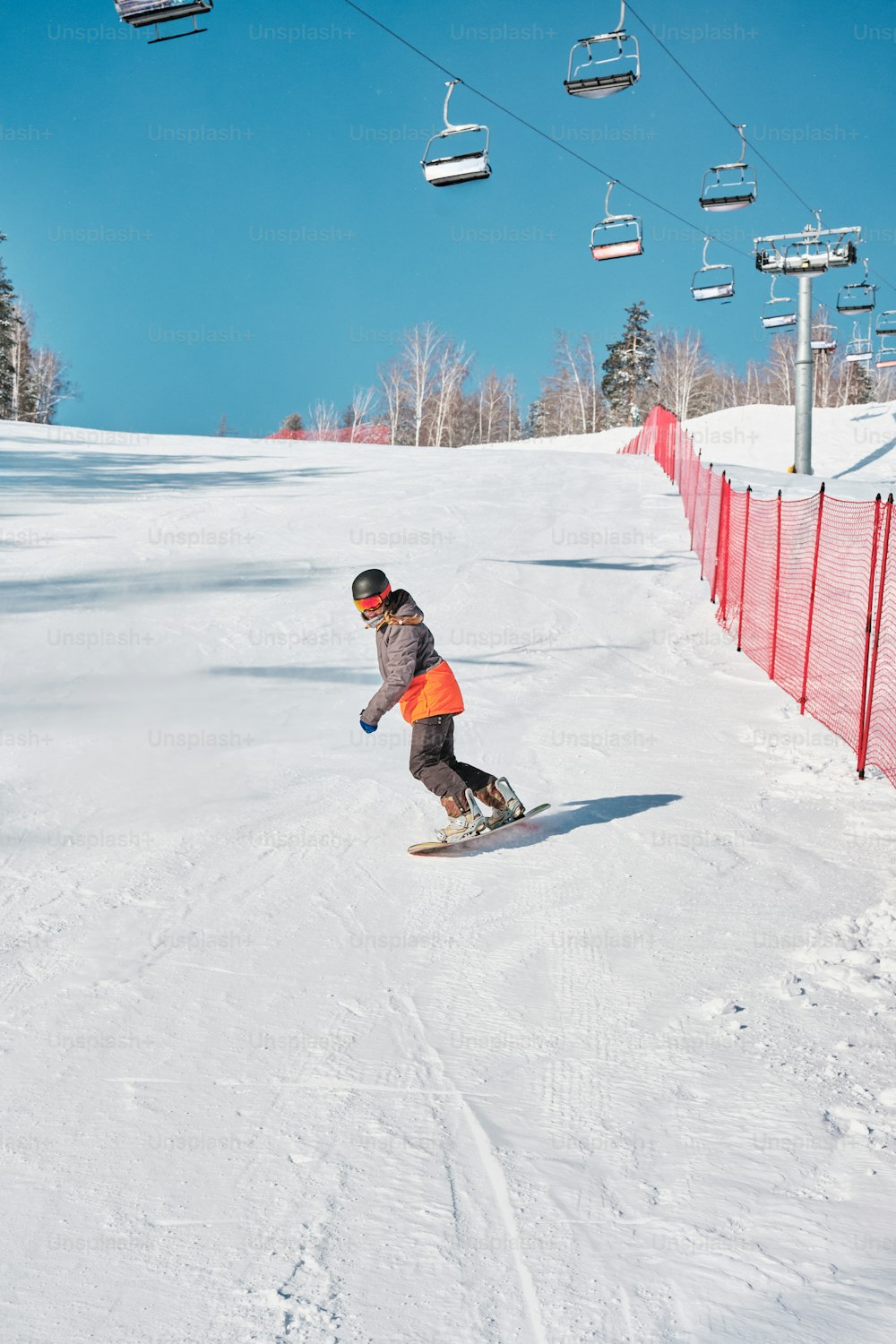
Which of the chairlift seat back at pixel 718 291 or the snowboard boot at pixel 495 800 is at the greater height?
the chairlift seat back at pixel 718 291

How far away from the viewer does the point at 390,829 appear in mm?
6359

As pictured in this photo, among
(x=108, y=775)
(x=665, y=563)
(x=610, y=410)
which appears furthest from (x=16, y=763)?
(x=610, y=410)

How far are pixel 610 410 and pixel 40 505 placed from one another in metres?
65.0

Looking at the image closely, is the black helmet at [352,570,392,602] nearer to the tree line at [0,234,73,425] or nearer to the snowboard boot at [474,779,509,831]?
the snowboard boot at [474,779,509,831]

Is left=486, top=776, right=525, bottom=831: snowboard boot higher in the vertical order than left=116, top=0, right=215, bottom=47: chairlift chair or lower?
lower

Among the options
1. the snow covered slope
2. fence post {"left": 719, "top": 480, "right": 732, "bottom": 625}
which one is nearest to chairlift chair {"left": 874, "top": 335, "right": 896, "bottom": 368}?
fence post {"left": 719, "top": 480, "right": 732, "bottom": 625}

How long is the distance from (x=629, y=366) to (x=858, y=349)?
39.9m

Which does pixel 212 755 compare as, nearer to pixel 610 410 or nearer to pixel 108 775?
pixel 108 775

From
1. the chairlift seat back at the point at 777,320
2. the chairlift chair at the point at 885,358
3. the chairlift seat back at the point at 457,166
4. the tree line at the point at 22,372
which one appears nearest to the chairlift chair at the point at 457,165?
the chairlift seat back at the point at 457,166

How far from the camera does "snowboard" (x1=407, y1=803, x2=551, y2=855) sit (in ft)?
19.2

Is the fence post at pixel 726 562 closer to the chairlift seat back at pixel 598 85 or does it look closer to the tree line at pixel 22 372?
the chairlift seat back at pixel 598 85

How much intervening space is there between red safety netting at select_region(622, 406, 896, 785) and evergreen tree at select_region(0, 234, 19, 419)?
48.8m

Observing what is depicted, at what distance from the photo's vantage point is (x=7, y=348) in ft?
180

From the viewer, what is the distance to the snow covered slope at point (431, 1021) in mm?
2602
